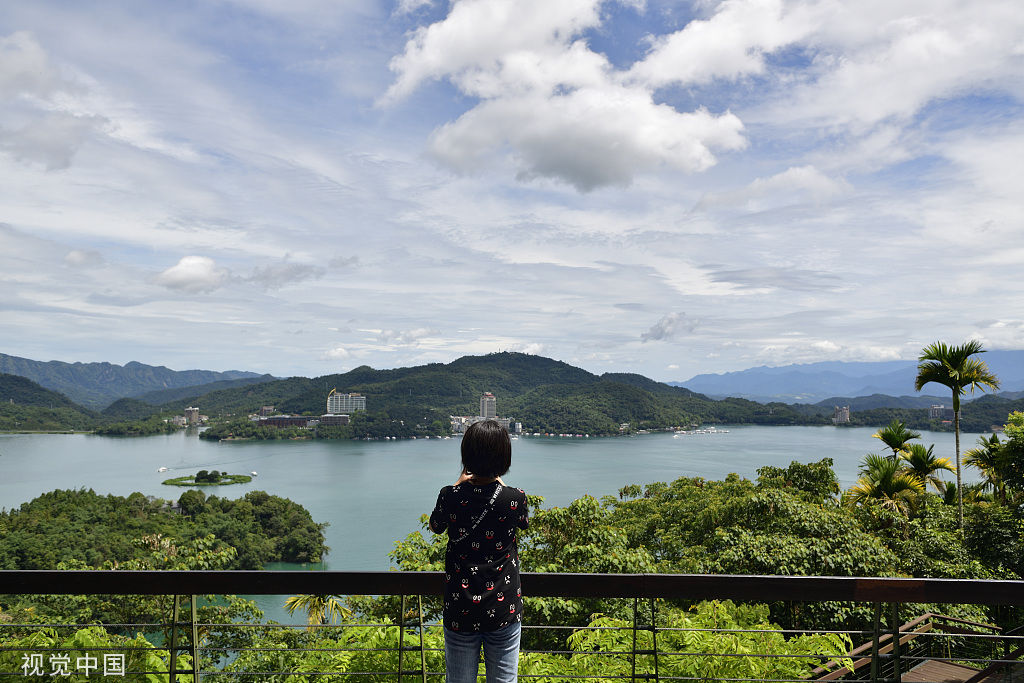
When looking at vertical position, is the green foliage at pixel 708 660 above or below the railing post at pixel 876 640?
below

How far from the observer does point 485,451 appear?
1.32 meters

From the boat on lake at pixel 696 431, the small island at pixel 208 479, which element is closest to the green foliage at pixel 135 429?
the small island at pixel 208 479

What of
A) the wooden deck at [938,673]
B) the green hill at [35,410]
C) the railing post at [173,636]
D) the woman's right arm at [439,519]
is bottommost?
the green hill at [35,410]

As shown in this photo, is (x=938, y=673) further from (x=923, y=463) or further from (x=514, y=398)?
(x=514, y=398)

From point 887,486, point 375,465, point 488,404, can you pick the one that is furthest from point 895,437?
point 488,404

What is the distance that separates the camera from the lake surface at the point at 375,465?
131ft

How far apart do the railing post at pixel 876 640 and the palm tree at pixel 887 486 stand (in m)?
11.5

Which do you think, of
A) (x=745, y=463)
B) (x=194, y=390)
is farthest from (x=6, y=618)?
(x=194, y=390)

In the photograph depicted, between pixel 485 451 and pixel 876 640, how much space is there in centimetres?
105

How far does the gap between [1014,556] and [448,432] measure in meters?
76.3

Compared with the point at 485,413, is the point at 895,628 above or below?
above

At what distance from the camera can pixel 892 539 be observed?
30.8ft

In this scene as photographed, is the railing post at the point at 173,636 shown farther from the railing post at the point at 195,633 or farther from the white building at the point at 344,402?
the white building at the point at 344,402

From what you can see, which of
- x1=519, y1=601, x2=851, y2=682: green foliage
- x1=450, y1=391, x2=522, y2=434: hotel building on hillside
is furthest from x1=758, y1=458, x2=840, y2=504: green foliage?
x1=450, y1=391, x2=522, y2=434: hotel building on hillside
